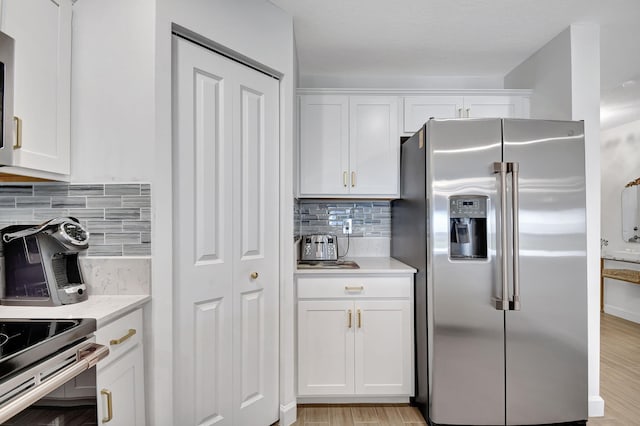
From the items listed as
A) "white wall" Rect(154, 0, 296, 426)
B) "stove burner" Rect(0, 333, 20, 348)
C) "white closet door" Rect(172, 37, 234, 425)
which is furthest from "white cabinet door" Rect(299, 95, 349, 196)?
"stove burner" Rect(0, 333, 20, 348)

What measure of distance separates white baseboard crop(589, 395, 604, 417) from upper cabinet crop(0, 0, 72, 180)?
3.19 meters

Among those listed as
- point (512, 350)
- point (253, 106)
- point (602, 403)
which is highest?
point (253, 106)

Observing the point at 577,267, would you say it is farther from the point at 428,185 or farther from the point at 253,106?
the point at 253,106

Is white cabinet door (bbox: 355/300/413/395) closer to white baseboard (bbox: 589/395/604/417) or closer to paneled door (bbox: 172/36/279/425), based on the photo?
paneled door (bbox: 172/36/279/425)

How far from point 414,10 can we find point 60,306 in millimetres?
2361

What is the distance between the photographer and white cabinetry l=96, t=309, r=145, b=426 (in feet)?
4.06

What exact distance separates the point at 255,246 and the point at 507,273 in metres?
1.42

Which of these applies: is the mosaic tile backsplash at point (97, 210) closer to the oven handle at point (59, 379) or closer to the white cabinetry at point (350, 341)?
the oven handle at point (59, 379)

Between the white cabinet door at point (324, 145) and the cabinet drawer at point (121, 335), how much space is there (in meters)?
1.62

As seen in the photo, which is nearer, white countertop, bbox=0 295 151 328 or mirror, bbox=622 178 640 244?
white countertop, bbox=0 295 151 328

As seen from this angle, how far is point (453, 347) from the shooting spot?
212 cm

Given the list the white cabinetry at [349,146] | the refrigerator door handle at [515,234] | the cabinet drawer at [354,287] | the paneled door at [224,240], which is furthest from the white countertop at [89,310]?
the refrigerator door handle at [515,234]

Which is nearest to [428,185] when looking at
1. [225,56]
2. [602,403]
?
[225,56]

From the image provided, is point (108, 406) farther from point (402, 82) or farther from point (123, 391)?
point (402, 82)
